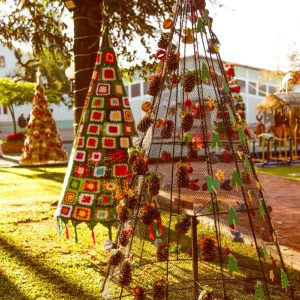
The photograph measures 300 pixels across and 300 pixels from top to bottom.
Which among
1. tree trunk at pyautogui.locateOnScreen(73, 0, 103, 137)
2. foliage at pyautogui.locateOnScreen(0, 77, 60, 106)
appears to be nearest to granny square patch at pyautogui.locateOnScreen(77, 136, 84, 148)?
tree trunk at pyautogui.locateOnScreen(73, 0, 103, 137)

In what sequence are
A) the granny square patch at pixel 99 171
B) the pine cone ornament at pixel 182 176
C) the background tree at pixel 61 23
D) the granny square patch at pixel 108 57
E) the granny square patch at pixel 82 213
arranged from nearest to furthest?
1. the pine cone ornament at pixel 182 176
2. the granny square patch at pixel 82 213
3. the granny square patch at pixel 99 171
4. the granny square patch at pixel 108 57
5. the background tree at pixel 61 23

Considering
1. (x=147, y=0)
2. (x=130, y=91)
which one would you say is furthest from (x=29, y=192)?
(x=130, y=91)

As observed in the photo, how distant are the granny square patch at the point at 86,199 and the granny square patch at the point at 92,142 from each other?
596mm

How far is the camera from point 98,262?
5.18 m

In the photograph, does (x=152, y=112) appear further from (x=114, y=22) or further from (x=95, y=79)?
(x=114, y=22)

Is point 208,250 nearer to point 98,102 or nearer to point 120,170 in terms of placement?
point 120,170

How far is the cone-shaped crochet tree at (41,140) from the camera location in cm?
1595

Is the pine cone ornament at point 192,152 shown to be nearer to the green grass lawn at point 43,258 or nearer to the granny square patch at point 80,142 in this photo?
the green grass lawn at point 43,258

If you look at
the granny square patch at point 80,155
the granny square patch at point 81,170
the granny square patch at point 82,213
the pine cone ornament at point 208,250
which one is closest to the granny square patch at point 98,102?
the granny square patch at point 80,155

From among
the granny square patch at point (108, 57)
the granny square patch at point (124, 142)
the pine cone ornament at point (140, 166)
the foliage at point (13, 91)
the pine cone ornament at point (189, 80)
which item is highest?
the foliage at point (13, 91)

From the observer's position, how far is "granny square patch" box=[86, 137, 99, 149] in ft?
19.0

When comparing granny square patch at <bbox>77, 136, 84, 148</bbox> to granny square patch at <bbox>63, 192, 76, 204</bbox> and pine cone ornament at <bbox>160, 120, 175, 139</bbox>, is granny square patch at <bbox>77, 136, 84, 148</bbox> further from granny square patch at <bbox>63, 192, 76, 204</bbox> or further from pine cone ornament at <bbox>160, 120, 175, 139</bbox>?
pine cone ornament at <bbox>160, 120, 175, 139</bbox>

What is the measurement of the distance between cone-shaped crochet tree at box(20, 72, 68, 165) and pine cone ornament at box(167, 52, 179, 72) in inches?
511

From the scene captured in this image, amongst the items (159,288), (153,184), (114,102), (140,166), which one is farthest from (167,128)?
(114,102)
